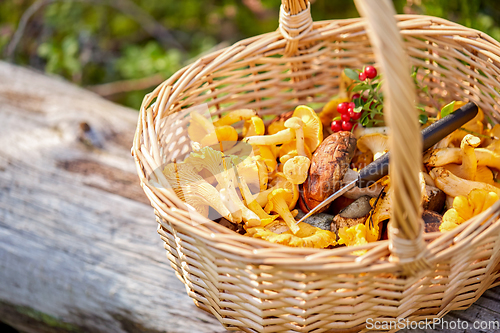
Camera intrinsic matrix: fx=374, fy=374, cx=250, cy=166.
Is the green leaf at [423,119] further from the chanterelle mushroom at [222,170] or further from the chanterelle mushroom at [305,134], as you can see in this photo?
the chanterelle mushroom at [222,170]

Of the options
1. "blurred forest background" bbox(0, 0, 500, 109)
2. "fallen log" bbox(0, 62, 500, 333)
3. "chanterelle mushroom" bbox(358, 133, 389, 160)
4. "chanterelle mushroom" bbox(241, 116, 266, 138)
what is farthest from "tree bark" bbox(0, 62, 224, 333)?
"blurred forest background" bbox(0, 0, 500, 109)

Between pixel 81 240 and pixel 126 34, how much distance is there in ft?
11.5

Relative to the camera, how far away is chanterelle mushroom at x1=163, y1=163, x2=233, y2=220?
1.40 meters

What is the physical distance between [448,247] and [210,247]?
671mm

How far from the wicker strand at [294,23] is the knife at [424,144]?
2.43 feet

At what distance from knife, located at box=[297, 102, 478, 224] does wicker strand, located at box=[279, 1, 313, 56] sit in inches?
29.1

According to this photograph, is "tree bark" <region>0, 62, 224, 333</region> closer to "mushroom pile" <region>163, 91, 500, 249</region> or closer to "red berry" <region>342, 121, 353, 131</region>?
"mushroom pile" <region>163, 91, 500, 249</region>

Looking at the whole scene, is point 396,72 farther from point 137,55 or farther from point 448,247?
point 137,55

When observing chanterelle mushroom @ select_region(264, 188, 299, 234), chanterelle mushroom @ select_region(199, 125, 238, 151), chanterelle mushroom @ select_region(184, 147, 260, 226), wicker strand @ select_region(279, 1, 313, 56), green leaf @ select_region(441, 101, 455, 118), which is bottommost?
chanterelle mushroom @ select_region(264, 188, 299, 234)

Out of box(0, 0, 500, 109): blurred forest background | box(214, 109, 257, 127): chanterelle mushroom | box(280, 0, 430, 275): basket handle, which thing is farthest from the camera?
box(0, 0, 500, 109): blurred forest background

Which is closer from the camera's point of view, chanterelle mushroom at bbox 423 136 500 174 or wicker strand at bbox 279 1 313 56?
chanterelle mushroom at bbox 423 136 500 174

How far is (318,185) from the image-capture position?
1460 millimetres

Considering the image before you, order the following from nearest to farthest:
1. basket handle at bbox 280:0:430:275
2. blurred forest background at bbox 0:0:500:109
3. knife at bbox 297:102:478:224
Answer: basket handle at bbox 280:0:430:275 → knife at bbox 297:102:478:224 → blurred forest background at bbox 0:0:500:109

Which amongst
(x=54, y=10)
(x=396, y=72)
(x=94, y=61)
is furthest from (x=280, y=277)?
(x=54, y=10)
